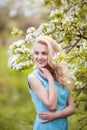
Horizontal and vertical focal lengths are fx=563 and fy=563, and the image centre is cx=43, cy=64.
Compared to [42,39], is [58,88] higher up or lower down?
lower down

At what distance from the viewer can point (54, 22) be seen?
7.25m

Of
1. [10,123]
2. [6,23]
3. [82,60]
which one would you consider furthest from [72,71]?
[6,23]

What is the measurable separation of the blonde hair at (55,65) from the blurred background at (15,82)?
270cm

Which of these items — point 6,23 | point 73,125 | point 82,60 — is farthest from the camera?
point 6,23

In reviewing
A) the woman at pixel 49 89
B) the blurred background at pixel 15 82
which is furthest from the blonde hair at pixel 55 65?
the blurred background at pixel 15 82

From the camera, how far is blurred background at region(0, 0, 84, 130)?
13105mm

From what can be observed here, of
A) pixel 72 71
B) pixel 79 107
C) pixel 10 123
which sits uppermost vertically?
pixel 72 71

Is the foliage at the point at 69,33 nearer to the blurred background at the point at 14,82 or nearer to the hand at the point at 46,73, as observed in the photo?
the hand at the point at 46,73

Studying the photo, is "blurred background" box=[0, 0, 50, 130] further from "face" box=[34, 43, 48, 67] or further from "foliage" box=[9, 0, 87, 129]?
"face" box=[34, 43, 48, 67]

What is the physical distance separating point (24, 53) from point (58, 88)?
5.18ft

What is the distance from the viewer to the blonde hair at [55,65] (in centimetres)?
617

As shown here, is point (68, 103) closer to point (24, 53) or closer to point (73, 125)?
point (24, 53)

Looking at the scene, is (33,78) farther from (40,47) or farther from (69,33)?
(69,33)

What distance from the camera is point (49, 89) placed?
6.00 m
